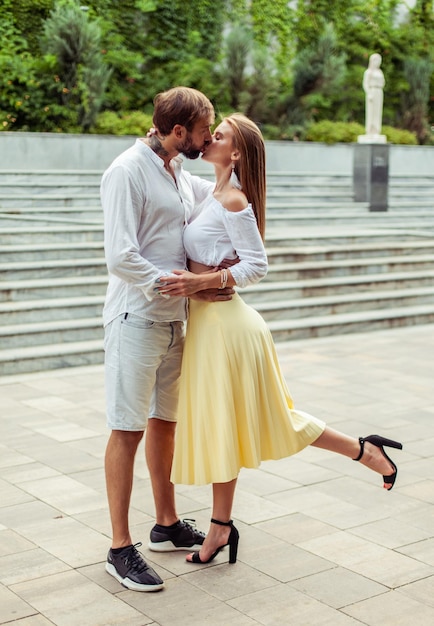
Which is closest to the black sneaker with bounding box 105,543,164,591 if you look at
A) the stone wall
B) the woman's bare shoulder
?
the woman's bare shoulder

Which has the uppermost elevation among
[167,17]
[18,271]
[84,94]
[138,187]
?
[167,17]

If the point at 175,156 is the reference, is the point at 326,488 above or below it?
below

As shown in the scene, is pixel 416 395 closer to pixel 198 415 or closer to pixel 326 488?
pixel 326 488

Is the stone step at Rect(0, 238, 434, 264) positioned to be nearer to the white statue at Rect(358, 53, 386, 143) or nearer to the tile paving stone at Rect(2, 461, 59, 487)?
the tile paving stone at Rect(2, 461, 59, 487)

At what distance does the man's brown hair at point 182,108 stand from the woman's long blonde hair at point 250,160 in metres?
0.13

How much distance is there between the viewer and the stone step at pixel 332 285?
1005cm

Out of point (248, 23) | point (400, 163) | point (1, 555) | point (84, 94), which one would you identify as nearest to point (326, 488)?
point (1, 555)

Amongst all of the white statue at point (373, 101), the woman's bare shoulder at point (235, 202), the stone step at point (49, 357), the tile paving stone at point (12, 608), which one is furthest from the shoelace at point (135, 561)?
the white statue at point (373, 101)

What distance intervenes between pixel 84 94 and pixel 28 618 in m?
15.4

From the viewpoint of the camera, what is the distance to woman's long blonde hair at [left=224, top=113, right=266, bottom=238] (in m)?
3.62

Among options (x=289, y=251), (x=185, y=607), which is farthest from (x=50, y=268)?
(x=185, y=607)

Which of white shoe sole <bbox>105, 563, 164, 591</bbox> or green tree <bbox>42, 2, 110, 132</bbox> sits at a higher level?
green tree <bbox>42, 2, 110, 132</bbox>

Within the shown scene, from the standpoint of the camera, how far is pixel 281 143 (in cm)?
1903

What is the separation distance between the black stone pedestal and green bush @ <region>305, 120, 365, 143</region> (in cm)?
305
